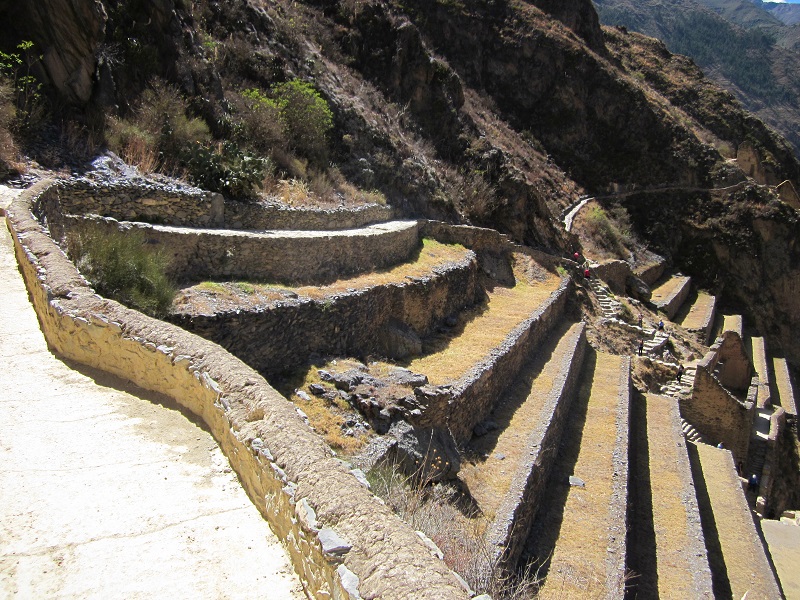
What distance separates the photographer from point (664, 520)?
37.7 feet

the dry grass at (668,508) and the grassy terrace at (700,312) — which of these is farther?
the grassy terrace at (700,312)

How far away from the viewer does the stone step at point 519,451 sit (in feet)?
28.5

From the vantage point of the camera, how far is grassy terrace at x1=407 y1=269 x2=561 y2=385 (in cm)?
Answer: 1245

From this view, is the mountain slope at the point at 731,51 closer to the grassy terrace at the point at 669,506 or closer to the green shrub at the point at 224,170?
the grassy terrace at the point at 669,506

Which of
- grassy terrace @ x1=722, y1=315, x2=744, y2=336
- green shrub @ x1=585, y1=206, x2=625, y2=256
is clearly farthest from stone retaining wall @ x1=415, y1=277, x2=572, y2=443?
grassy terrace @ x1=722, y1=315, x2=744, y2=336

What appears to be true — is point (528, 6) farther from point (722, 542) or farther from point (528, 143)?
point (722, 542)

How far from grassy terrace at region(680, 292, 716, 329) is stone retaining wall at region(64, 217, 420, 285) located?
1932 centimetres

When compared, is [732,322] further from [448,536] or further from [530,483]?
[448,536]

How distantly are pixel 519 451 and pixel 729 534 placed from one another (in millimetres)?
5710

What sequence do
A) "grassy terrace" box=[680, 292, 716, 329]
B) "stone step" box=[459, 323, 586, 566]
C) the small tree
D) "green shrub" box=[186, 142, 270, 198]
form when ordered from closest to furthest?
1. "stone step" box=[459, 323, 586, 566]
2. "green shrub" box=[186, 142, 270, 198]
3. the small tree
4. "grassy terrace" box=[680, 292, 716, 329]

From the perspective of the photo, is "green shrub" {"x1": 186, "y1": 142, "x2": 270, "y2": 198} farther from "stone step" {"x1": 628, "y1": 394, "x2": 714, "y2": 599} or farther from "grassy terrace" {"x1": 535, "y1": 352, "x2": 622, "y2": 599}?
"stone step" {"x1": 628, "y1": 394, "x2": 714, "y2": 599}

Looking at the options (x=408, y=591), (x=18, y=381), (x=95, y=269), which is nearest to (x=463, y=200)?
(x=95, y=269)

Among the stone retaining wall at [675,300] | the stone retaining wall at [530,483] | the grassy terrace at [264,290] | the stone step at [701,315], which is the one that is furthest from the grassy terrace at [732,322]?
the grassy terrace at [264,290]

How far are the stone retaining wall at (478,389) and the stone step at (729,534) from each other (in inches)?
205
